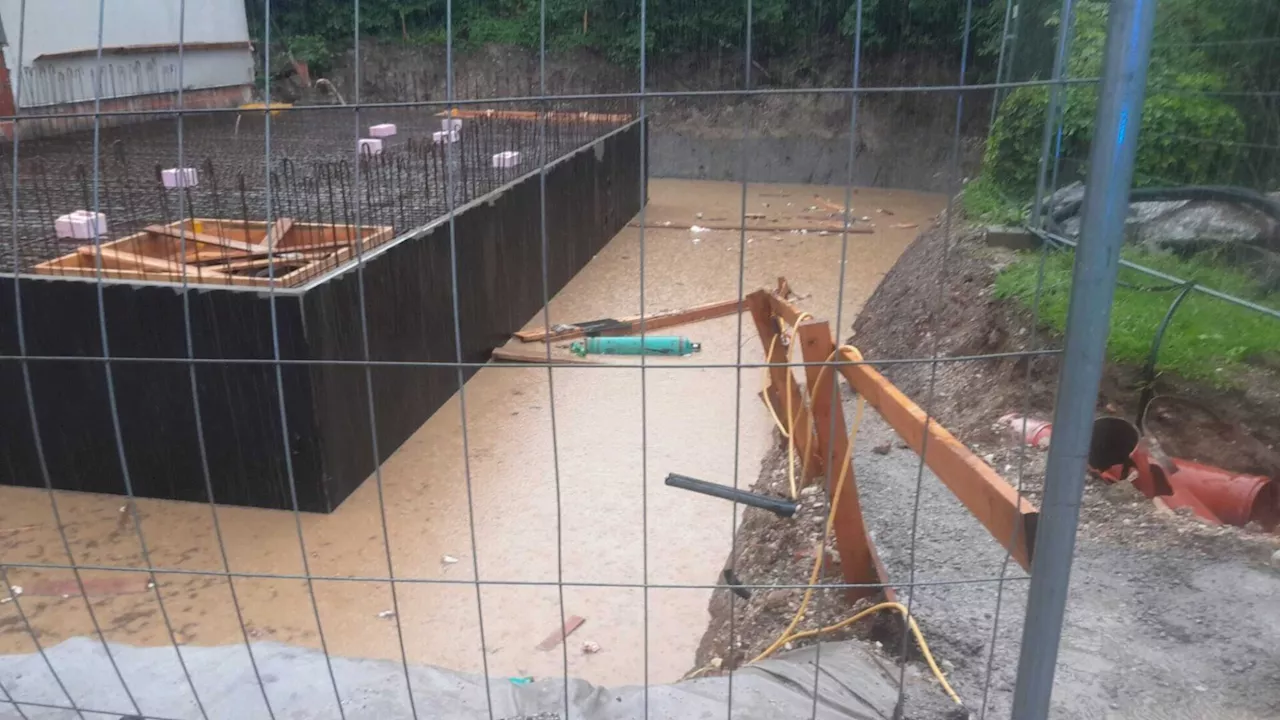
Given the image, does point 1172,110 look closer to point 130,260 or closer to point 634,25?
point 130,260

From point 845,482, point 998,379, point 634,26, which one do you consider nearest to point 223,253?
point 845,482

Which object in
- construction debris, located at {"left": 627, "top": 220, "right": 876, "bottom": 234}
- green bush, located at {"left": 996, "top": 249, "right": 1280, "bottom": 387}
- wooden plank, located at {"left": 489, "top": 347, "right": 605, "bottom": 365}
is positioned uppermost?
green bush, located at {"left": 996, "top": 249, "right": 1280, "bottom": 387}

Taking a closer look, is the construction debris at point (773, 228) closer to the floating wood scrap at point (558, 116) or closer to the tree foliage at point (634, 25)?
the floating wood scrap at point (558, 116)

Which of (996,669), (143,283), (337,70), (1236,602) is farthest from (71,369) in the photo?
(337,70)

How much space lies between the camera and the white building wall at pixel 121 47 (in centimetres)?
1011

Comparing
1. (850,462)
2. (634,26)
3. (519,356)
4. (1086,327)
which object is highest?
(634,26)

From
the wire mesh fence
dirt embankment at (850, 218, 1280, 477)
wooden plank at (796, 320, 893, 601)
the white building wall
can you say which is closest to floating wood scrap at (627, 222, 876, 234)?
the wire mesh fence

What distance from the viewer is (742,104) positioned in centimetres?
1448

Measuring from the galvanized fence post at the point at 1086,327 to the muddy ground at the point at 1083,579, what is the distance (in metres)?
0.08

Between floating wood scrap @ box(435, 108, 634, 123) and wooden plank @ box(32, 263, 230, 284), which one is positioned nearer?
wooden plank @ box(32, 263, 230, 284)

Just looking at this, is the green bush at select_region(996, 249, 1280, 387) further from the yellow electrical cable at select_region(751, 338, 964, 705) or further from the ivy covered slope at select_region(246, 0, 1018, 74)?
the ivy covered slope at select_region(246, 0, 1018, 74)

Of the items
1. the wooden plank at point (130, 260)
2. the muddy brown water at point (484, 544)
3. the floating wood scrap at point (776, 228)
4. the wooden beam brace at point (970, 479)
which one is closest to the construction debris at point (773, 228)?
the floating wood scrap at point (776, 228)

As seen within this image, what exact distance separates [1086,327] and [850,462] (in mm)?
1023

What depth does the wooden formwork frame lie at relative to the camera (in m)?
1.83
